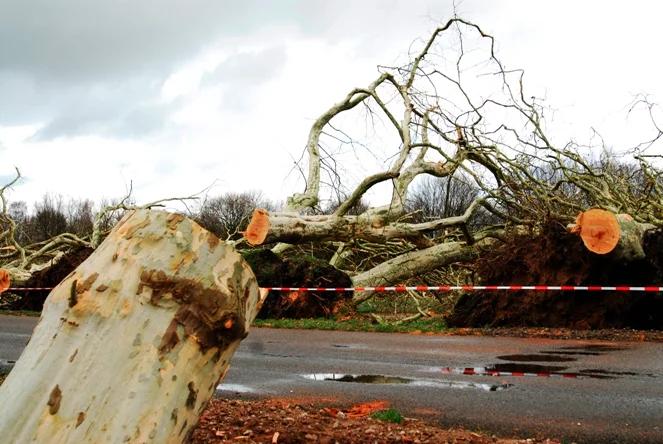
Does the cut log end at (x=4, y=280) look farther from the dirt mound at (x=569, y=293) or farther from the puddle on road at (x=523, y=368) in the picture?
the puddle on road at (x=523, y=368)

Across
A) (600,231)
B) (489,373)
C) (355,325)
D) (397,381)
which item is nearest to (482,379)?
(489,373)

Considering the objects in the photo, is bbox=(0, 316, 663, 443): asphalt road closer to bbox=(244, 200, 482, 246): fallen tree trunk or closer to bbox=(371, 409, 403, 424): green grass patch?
bbox=(371, 409, 403, 424): green grass patch

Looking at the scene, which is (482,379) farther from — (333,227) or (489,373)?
(333,227)

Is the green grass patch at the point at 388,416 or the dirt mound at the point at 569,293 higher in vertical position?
the dirt mound at the point at 569,293

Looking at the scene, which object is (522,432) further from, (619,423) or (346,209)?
(346,209)

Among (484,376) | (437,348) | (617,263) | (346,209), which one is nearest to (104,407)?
(484,376)

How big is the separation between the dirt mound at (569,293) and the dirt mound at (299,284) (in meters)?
2.91

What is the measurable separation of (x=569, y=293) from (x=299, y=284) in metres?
4.91

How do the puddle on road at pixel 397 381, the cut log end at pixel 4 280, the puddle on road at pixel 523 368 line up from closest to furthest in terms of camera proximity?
the puddle on road at pixel 397 381
the puddle on road at pixel 523 368
the cut log end at pixel 4 280

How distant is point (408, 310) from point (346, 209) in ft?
9.76

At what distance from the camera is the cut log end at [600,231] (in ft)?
Result: 31.5

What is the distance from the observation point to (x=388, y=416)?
14.1 ft

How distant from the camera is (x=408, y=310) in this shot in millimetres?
14000

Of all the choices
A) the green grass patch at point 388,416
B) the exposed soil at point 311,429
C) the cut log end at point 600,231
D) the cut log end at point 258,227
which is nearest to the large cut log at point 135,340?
the exposed soil at point 311,429
